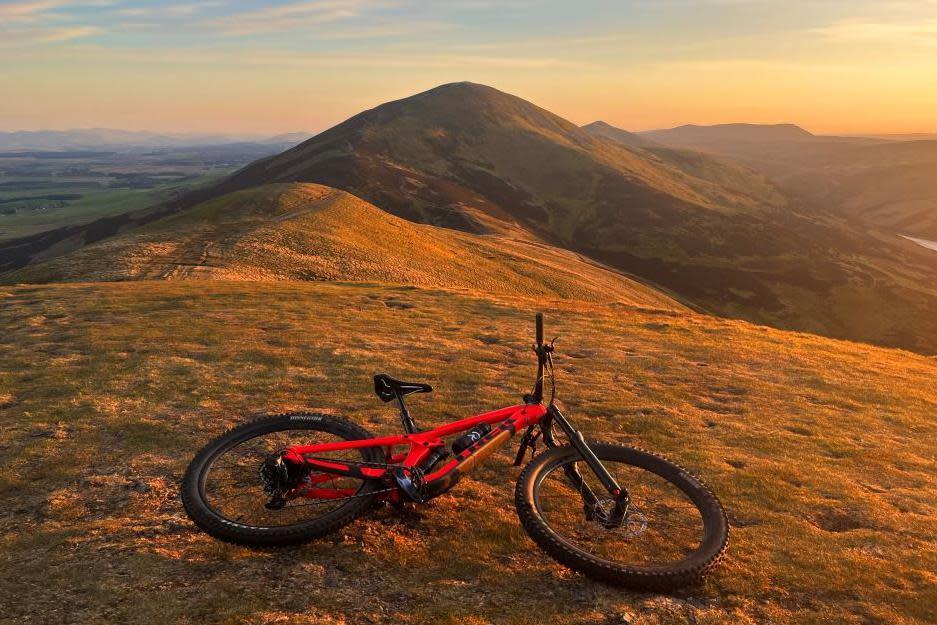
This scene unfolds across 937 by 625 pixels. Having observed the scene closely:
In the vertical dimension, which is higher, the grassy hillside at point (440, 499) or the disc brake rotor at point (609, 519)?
the disc brake rotor at point (609, 519)

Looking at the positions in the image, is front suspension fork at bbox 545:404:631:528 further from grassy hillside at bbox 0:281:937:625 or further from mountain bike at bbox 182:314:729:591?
grassy hillside at bbox 0:281:937:625

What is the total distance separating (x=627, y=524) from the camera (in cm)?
753

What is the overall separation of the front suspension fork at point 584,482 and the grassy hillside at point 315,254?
127ft

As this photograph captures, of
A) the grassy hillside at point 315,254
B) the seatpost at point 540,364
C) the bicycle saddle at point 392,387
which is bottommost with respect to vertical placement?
the grassy hillside at point 315,254

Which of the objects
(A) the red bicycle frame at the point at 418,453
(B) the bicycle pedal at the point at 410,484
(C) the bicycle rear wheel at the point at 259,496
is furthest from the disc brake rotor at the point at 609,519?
(C) the bicycle rear wheel at the point at 259,496

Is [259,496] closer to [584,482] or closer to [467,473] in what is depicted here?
[467,473]

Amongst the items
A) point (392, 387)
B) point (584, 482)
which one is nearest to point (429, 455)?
point (392, 387)

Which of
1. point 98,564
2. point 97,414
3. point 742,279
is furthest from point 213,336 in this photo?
point 742,279

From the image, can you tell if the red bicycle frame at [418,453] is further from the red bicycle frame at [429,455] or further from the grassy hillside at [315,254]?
the grassy hillside at [315,254]

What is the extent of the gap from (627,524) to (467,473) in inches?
99.2

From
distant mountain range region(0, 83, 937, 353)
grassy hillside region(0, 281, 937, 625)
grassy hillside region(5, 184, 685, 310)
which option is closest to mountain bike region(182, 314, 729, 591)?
grassy hillside region(0, 281, 937, 625)

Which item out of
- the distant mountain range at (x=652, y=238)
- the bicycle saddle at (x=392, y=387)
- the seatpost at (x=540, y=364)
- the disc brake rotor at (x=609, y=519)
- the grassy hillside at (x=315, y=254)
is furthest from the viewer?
the distant mountain range at (x=652, y=238)

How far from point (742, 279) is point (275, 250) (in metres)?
117

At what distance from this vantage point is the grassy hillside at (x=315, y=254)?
4431cm
